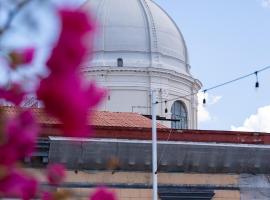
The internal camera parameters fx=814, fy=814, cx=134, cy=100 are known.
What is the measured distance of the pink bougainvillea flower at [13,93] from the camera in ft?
7.59

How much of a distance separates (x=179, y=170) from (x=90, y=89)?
20.3 metres

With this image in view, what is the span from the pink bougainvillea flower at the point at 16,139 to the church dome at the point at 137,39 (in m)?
38.7

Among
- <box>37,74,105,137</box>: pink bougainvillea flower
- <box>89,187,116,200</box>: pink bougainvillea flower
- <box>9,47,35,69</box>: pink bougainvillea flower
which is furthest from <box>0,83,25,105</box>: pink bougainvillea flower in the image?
<box>89,187,116,200</box>: pink bougainvillea flower

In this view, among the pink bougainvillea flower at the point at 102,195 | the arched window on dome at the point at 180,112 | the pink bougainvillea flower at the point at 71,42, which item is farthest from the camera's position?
the arched window on dome at the point at 180,112

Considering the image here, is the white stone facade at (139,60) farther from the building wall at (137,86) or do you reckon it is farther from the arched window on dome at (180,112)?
the arched window on dome at (180,112)

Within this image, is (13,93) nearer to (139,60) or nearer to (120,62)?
(120,62)

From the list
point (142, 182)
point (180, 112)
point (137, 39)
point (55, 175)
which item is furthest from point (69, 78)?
→ point (180, 112)

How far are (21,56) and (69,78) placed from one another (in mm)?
271

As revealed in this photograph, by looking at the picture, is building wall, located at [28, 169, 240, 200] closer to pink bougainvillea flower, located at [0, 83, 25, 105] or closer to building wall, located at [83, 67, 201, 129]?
building wall, located at [83, 67, 201, 129]

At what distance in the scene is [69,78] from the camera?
2.06 metres

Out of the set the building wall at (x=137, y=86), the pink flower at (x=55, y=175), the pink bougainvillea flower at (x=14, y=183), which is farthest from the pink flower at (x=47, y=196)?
the building wall at (x=137, y=86)

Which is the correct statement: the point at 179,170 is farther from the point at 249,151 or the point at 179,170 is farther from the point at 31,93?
the point at 31,93

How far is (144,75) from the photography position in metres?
41.8

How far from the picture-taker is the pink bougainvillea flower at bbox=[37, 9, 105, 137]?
2.01m
